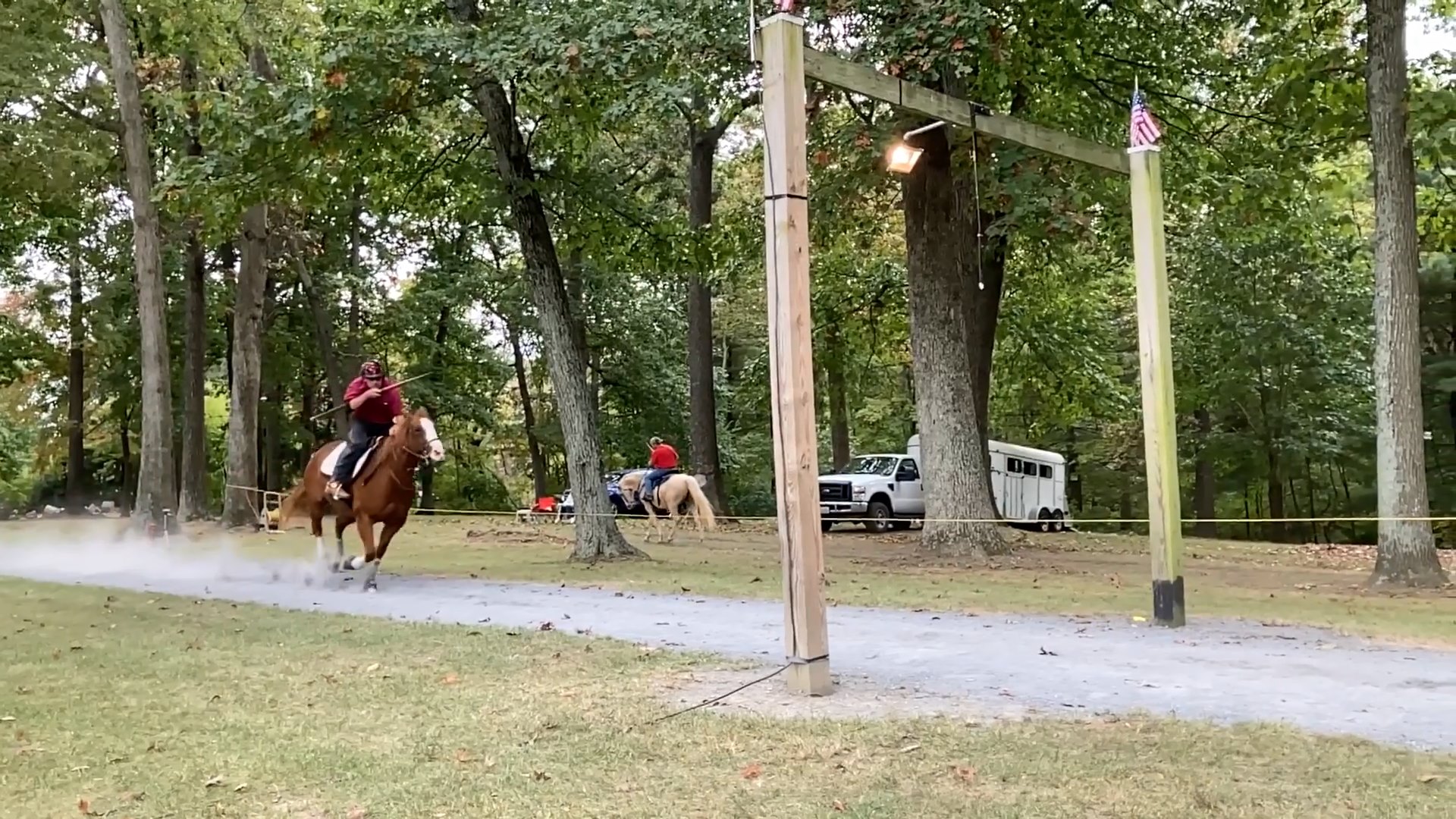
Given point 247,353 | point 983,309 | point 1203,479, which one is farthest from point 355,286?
point 1203,479

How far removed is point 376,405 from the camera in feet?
44.9

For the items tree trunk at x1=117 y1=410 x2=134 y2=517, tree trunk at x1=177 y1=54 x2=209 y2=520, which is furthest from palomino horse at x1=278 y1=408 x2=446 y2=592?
tree trunk at x1=117 y1=410 x2=134 y2=517

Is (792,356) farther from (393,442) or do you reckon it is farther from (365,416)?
(365,416)

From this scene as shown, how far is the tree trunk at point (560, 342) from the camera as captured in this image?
16188 mm

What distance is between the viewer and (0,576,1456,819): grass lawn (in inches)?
182

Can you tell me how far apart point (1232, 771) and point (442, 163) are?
602 inches

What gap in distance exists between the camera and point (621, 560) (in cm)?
1591

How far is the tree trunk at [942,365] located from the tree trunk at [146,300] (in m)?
12.7

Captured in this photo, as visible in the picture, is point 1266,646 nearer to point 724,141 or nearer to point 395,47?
point 395,47

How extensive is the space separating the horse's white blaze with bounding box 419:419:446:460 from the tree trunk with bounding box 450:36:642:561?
3.57 m

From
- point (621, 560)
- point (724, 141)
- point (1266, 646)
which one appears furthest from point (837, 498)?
point (1266, 646)

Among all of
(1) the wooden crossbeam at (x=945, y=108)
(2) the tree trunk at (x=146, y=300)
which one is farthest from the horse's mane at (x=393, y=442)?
(2) the tree trunk at (x=146, y=300)

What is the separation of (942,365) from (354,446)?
25.9ft

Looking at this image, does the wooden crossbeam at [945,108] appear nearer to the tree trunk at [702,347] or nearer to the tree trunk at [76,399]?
the tree trunk at [702,347]
